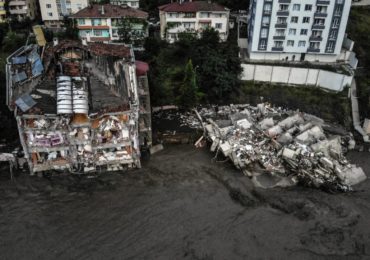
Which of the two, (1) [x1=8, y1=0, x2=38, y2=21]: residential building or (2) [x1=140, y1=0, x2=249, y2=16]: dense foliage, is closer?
(1) [x1=8, y1=0, x2=38, y2=21]: residential building

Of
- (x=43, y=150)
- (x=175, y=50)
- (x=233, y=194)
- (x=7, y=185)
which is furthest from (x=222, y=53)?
(x=7, y=185)

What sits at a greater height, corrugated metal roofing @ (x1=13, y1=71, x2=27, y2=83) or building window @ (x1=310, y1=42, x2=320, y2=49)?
building window @ (x1=310, y1=42, x2=320, y2=49)

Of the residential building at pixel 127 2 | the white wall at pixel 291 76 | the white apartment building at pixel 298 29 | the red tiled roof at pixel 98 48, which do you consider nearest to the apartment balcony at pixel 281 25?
the white apartment building at pixel 298 29

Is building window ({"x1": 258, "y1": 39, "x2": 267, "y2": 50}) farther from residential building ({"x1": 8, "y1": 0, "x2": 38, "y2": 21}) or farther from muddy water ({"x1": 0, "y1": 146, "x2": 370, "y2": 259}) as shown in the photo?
residential building ({"x1": 8, "y1": 0, "x2": 38, "y2": 21})

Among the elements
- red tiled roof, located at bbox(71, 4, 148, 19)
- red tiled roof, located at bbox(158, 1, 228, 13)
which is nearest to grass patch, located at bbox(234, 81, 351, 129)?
red tiled roof, located at bbox(158, 1, 228, 13)

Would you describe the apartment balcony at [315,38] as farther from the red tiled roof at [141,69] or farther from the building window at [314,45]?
the red tiled roof at [141,69]

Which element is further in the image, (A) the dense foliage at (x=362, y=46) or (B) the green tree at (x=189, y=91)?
(A) the dense foliage at (x=362, y=46)

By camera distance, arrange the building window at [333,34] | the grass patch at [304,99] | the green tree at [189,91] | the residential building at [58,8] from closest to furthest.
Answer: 1. the green tree at [189,91]
2. the grass patch at [304,99]
3. the building window at [333,34]
4. the residential building at [58,8]
